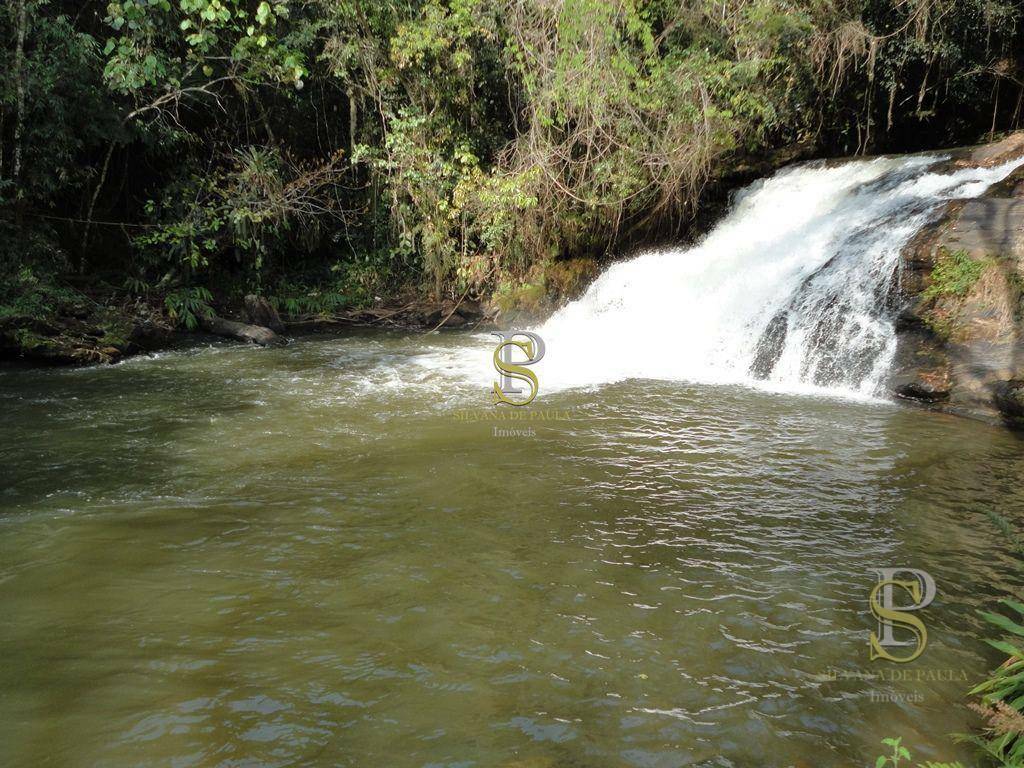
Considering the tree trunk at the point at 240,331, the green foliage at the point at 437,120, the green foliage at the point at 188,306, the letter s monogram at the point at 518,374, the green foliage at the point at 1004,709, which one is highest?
the green foliage at the point at 437,120

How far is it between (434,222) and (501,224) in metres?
1.35

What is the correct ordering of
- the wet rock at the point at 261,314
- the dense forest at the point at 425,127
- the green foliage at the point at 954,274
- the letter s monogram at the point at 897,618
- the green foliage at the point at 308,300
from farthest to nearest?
the green foliage at the point at 308,300 → the wet rock at the point at 261,314 → the dense forest at the point at 425,127 → the green foliage at the point at 954,274 → the letter s monogram at the point at 897,618

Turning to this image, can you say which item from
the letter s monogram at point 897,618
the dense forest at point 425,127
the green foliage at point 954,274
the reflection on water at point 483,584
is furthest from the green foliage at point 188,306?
the letter s monogram at point 897,618

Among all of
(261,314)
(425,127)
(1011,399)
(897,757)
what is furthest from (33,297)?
(1011,399)

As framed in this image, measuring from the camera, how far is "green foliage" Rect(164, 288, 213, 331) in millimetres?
11617

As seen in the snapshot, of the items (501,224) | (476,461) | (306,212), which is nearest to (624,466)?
(476,461)

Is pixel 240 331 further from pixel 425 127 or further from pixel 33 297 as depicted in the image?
pixel 425 127

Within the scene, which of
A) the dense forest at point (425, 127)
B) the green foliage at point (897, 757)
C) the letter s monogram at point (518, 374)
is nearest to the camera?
the green foliage at point (897, 757)

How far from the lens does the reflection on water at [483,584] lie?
110 inches

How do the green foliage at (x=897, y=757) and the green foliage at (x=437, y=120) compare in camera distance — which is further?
the green foliage at (x=437, y=120)

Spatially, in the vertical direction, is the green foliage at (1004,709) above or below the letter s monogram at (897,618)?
above

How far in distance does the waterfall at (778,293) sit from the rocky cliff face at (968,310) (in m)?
0.26

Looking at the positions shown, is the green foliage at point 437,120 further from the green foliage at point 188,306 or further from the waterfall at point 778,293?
the waterfall at point 778,293

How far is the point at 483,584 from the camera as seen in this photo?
3.85m
